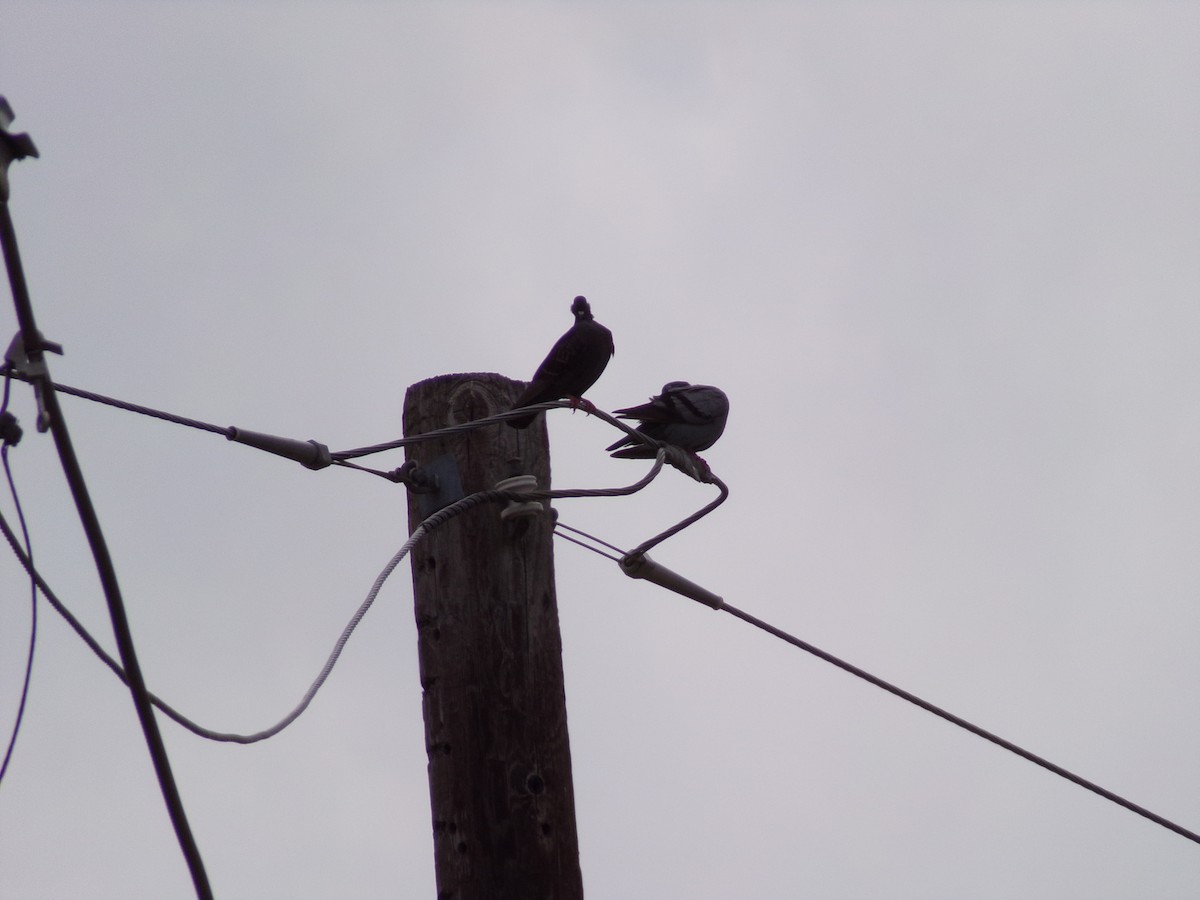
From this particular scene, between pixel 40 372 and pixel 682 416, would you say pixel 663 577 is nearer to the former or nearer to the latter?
pixel 682 416

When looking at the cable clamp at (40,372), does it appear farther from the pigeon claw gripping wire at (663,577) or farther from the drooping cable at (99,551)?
the pigeon claw gripping wire at (663,577)

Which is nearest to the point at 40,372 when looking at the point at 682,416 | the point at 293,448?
the point at 293,448

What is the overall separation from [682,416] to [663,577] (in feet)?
3.32

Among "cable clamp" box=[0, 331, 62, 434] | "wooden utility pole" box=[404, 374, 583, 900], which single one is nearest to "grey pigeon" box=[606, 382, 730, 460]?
"wooden utility pole" box=[404, 374, 583, 900]

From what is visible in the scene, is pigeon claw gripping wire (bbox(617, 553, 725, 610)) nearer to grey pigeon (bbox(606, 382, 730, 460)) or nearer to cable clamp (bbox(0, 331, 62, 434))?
grey pigeon (bbox(606, 382, 730, 460))

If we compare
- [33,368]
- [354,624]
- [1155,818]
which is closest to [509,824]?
[354,624]

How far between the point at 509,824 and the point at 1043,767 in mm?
2197

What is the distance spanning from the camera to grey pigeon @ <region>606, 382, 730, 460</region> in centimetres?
543

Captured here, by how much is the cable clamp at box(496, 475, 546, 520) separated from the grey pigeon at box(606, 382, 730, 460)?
1130 mm

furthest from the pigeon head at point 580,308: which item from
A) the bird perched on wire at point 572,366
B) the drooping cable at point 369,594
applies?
the drooping cable at point 369,594

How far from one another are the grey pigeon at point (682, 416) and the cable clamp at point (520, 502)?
113 centimetres

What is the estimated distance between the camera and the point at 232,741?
3447 millimetres

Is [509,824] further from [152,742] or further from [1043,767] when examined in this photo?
[1043,767]

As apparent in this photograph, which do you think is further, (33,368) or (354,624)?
(354,624)
